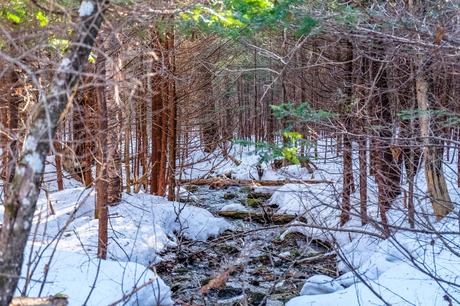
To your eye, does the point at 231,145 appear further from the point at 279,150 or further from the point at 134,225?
the point at 279,150

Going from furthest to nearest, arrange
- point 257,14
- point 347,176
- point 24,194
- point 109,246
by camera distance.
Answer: point 347,176 → point 109,246 → point 257,14 → point 24,194

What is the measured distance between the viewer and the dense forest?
10.2ft

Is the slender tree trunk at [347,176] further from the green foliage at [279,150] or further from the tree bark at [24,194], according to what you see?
the tree bark at [24,194]

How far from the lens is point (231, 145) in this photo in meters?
9.29

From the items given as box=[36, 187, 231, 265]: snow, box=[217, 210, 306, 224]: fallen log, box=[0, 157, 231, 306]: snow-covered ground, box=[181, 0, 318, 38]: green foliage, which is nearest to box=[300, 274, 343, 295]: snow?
box=[0, 157, 231, 306]: snow-covered ground

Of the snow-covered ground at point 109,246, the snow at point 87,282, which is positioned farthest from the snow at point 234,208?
the snow at point 87,282

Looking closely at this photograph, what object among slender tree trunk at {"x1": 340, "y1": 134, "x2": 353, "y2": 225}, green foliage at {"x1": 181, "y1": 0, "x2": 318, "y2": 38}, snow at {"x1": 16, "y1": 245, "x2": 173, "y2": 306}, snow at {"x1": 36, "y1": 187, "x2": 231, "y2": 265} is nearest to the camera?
green foliage at {"x1": 181, "y1": 0, "x2": 318, "y2": 38}

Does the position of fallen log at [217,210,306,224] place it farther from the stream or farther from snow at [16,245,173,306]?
snow at [16,245,173,306]

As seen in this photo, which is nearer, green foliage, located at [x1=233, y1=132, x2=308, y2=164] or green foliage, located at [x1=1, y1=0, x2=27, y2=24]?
green foliage, located at [x1=1, y1=0, x2=27, y2=24]

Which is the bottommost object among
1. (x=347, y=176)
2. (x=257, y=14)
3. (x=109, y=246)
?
(x=109, y=246)

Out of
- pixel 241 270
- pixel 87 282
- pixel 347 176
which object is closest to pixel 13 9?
pixel 87 282

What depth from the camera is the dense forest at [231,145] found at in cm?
309

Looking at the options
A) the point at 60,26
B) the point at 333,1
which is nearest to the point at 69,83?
the point at 60,26

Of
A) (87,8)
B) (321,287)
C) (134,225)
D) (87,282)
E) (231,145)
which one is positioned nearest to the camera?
(87,8)
